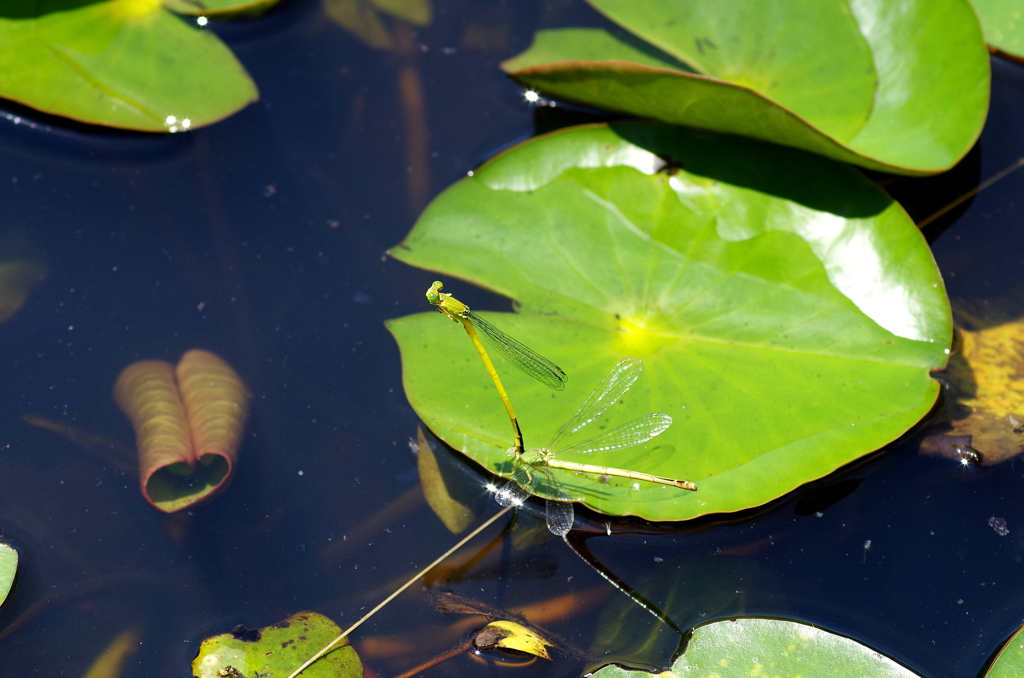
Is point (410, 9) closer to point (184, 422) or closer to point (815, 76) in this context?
point (815, 76)

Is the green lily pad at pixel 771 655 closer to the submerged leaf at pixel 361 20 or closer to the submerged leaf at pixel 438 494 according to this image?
the submerged leaf at pixel 438 494

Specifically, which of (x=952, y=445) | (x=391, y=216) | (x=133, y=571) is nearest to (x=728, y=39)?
(x=391, y=216)

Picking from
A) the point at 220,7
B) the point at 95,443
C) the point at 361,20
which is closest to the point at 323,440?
the point at 95,443

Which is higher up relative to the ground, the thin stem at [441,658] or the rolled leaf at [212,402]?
the rolled leaf at [212,402]

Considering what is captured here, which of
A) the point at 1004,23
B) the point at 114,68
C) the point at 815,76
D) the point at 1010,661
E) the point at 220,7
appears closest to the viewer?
the point at 1010,661

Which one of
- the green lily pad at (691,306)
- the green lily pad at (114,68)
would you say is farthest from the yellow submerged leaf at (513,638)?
the green lily pad at (114,68)

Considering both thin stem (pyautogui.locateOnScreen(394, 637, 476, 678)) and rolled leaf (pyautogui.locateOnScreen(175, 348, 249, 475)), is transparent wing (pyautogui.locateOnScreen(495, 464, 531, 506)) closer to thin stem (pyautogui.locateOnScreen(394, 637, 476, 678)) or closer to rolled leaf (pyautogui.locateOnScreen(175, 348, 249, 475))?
thin stem (pyautogui.locateOnScreen(394, 637, 476, 678))

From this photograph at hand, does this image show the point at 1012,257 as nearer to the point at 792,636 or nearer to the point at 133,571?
the point at 792,636

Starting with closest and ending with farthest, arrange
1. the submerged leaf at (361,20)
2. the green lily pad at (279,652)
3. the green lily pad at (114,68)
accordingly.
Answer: the green lily pad at (279,652) < the green lily pad at (114,68) < the submerged leaf at (361,20)
